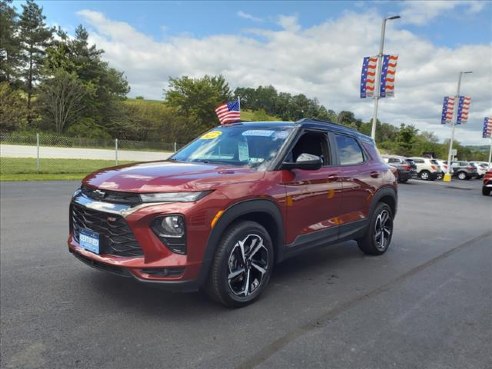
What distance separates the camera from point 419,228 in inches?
346

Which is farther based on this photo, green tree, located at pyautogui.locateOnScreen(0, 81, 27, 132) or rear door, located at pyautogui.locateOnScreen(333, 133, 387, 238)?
green tree, located at pyautogui.locateOnScreen(0, 81, 27, 132)

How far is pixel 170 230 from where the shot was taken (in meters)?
3.37

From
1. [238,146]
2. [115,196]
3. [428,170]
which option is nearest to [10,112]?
[428,170]

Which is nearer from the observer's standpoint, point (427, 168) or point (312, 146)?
point (312, 146)

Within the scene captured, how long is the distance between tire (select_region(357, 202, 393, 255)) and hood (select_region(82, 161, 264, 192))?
2628mm

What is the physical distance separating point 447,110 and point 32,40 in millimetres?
49405

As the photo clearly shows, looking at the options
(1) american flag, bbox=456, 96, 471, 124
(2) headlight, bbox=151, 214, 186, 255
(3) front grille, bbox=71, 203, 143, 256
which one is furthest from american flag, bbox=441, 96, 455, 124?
(3) front grille, bbox=71, 203, 143, 256

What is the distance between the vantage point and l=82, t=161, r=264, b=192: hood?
3.44 metres

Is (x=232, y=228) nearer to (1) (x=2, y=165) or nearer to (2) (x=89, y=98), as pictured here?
(1) (x=2, y=165)

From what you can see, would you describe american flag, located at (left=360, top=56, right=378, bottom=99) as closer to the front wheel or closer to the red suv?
the red suv

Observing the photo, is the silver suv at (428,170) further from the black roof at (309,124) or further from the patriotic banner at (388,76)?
the black roof at (309,124)

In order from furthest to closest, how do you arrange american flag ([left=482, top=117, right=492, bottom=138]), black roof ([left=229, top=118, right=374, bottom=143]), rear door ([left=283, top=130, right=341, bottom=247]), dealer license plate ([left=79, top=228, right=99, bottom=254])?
american flag ([left=482, top=117, right=492, bottom=138]), black roof ([left=229, top=118, right=374, bottom=143]), rear door ([left=283, top=130, right=341, bottom=247]), dealer license plate ([left=79, top=228, right=99, bottom=254])

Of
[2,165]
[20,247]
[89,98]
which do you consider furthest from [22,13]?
[20,247]

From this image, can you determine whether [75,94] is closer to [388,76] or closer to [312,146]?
[388,76]
